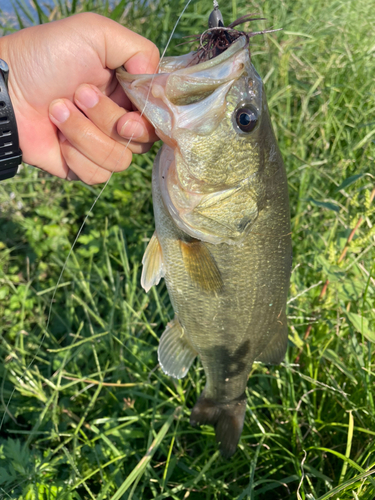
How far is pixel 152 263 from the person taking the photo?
1.74 meters

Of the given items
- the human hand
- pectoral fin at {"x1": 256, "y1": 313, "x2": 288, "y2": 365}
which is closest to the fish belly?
pectoral fin at {"x1": 256, "y1": 313, "x2": 288, "y2": 365}

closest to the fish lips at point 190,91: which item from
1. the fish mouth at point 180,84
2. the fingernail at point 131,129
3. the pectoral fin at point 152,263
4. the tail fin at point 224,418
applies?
the fish mouth at point 180,84

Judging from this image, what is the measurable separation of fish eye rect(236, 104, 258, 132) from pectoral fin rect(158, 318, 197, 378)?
96 centimetres

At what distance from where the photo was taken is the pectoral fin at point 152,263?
1.73 meters

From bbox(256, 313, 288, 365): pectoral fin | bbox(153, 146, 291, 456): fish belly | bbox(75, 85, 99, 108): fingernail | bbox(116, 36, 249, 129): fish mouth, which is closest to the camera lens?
bbox(116, 36, 249, 129): fish mouth

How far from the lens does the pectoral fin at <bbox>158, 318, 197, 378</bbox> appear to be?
74.9 inches

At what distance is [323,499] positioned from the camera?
4.37 ft

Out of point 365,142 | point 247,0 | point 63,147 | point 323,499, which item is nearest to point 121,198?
point 63,147

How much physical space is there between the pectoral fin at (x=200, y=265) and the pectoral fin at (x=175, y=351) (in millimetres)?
344

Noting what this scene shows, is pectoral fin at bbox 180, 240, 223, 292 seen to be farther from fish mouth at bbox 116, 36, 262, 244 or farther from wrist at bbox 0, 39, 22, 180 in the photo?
wrist at bbox 0, 39, 22, 180

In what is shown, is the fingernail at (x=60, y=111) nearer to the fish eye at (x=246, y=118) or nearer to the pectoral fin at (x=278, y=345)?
the fish eye at (x=246, y=118)

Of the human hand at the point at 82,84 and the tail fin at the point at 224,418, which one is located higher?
the human hand at the point at 82,84

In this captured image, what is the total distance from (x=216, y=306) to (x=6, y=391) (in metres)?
1.45

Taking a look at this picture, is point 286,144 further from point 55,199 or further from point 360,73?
point 55,199
